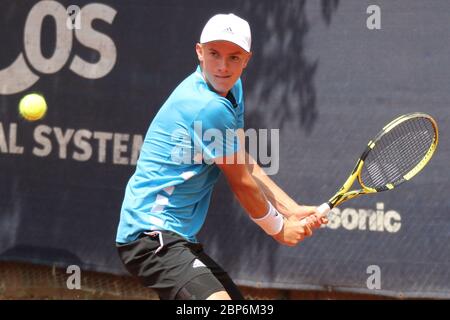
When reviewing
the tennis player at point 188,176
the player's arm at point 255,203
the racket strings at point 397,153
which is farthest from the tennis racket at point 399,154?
the tennis player at point 188,176

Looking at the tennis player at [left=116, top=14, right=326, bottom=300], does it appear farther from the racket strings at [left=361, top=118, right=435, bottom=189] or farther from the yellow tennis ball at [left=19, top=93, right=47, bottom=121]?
the yellow tennis ball at [left=19, top=93, right=47, bottom=121]

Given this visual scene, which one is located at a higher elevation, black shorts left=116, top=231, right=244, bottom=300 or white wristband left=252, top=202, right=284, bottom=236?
white wristband left=252, top=202, right=284, bottom=236

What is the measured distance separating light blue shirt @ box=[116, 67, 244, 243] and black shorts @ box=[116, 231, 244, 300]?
5cm

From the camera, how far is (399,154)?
15.3 feet

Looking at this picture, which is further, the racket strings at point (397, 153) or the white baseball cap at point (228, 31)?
the racket strings at point (397, 153)

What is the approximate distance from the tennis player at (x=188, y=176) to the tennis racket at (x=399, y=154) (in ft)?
2.84

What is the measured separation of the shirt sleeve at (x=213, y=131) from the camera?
3732 millimetres

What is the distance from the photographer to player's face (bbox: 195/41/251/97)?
12.6 ft

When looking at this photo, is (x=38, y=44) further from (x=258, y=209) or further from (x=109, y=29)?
(x=258, y=209)

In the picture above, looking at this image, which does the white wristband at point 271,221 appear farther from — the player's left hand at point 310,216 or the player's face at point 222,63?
the player's face at point 222,63

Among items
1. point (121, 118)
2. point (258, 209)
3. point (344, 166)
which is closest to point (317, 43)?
point (344, 166)

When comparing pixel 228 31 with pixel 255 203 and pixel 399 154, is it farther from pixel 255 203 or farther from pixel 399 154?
pixel 399 154

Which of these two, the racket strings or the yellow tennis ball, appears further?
the yellow tennis ball

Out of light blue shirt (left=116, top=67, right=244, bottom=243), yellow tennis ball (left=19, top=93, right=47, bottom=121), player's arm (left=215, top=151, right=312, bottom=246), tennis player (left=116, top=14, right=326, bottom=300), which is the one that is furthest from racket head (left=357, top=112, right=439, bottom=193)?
yellow tennis ball (left=19, top=93, right=47, bottom=121)
